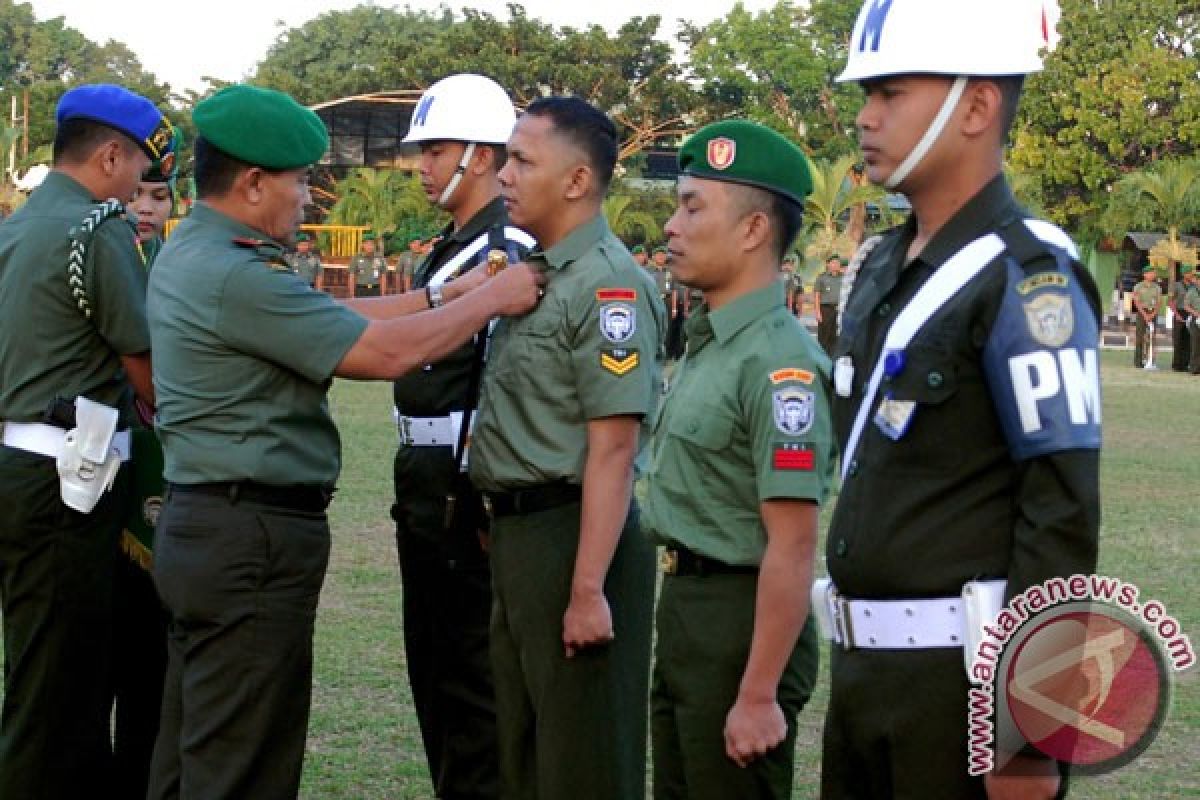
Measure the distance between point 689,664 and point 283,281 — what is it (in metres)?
1.38

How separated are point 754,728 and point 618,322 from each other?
120 cm

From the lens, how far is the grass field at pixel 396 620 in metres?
6.00

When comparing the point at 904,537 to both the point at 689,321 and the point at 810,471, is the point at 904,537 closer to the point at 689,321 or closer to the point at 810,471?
the point at 810,471

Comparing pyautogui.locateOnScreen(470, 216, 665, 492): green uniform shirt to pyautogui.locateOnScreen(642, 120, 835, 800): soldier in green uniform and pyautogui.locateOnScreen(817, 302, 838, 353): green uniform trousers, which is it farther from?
pyautogui.locateOnScreen(817, 302, 838, 353): green uniform trousers

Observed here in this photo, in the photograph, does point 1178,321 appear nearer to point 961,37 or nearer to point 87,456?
point 87,456

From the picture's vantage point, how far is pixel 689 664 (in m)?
3.94

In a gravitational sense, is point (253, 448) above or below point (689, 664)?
above

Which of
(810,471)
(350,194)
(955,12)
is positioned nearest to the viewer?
(955,12)

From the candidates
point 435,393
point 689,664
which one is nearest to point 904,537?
point 689,664

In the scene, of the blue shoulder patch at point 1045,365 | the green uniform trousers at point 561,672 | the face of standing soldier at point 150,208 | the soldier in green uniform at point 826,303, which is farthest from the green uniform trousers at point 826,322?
the blue shoulder patch at point 1045,365

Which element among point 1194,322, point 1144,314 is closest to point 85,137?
point 1194,322

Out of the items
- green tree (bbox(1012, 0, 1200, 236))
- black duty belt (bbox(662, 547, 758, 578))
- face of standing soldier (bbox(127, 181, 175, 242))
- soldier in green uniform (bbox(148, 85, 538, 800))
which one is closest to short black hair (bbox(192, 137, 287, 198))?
soldier in green uniform (bbox(148, 85, 538, 800))

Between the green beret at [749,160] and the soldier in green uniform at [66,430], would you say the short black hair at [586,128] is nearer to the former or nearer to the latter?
the green beret at [749,160]

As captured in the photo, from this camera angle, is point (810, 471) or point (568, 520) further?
point (568, 520)
